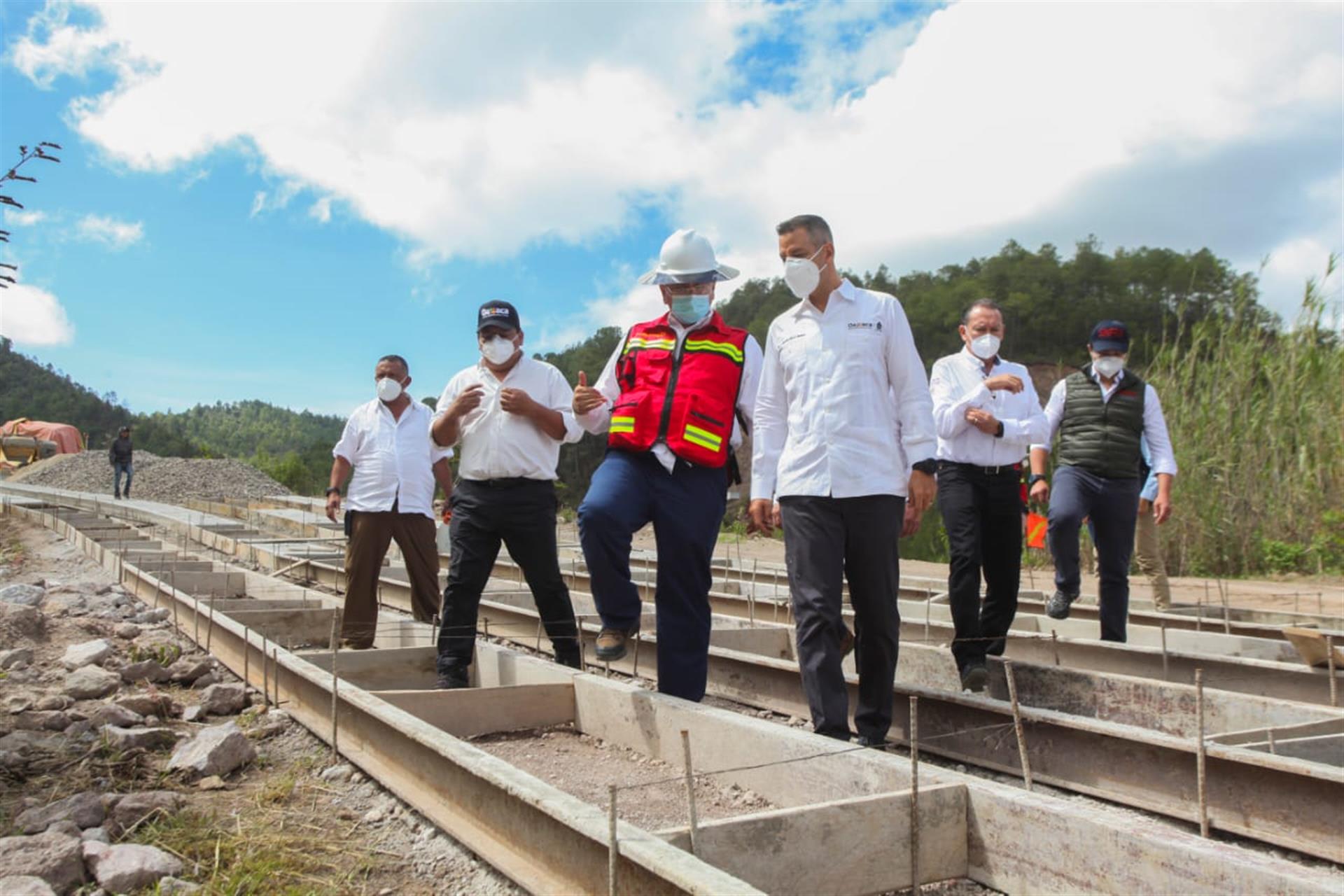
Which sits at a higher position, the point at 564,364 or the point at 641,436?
the point at 564,364

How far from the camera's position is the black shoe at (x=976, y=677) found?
461 centimetres

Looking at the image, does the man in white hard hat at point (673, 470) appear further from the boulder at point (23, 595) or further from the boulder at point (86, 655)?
the boulder at point (23, 595)

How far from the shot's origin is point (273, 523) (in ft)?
61.8

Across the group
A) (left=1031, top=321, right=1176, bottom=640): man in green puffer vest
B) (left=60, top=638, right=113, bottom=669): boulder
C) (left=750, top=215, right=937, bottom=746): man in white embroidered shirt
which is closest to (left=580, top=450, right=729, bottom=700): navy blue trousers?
(left=750, top=215, right=937, bottom=746): man in white embroidered shirt

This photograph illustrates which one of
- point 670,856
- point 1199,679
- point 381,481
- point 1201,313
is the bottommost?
point 670,856

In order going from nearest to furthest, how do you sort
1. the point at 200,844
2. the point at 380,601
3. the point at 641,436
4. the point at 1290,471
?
the point at 200,844 → the point at 641,436 → the point at 380,601 → the point at 1290,471

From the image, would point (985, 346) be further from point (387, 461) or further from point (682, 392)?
point (387, 461)

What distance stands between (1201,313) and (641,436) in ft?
150

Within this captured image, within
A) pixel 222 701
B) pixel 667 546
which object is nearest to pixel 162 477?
pixel 222 701

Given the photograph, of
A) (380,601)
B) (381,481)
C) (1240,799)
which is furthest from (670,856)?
(380,601)

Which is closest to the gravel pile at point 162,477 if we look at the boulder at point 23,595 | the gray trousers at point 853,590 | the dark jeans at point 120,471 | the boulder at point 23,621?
the dark jeans at point 120,471

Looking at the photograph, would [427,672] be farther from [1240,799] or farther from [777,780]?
[1240,799]

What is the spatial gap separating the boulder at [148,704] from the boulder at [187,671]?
707 millimetres

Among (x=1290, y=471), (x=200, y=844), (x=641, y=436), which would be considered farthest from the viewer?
(x=1290, y=471)
